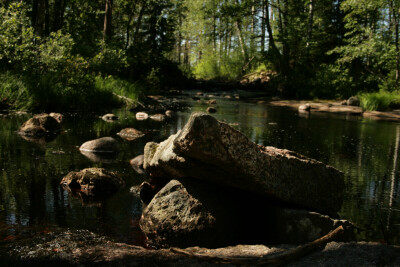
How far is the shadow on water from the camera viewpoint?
14.3 feet

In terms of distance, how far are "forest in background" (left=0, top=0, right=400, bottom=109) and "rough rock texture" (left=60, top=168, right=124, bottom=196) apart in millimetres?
8974

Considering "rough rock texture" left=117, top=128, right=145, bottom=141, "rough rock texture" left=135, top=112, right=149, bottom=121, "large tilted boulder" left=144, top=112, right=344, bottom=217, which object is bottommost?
"rough rock texture" left=117, top=128, right=145, bottom=141

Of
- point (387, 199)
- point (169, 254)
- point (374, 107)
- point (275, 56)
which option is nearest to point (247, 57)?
point (275, 56)

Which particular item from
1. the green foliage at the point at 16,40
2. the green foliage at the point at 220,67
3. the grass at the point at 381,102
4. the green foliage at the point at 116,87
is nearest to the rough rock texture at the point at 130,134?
the green foliage at the point at 16,40

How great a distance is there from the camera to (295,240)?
12.7 ft

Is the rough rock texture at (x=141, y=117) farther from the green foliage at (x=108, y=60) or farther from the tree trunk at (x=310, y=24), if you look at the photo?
the tree trunk at (x=310, y=24)

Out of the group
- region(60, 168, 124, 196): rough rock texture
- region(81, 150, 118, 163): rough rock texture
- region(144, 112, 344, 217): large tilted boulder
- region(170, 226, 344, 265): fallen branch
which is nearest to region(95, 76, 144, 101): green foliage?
region(81, 150, 118, 163): rough rock texture

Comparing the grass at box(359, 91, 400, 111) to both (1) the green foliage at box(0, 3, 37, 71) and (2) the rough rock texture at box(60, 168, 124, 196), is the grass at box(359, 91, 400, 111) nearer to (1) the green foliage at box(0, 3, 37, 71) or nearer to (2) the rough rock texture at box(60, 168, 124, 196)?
(1) the green foliage at box(0, 3, 37, 71)

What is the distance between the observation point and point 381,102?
20406 millimetres

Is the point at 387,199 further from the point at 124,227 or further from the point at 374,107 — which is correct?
the point at 374,107

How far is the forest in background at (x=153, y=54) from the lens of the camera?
13.9m

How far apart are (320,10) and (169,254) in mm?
33198

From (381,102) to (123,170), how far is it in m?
17.8

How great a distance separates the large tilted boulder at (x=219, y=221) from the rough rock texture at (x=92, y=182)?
1.40 metres
